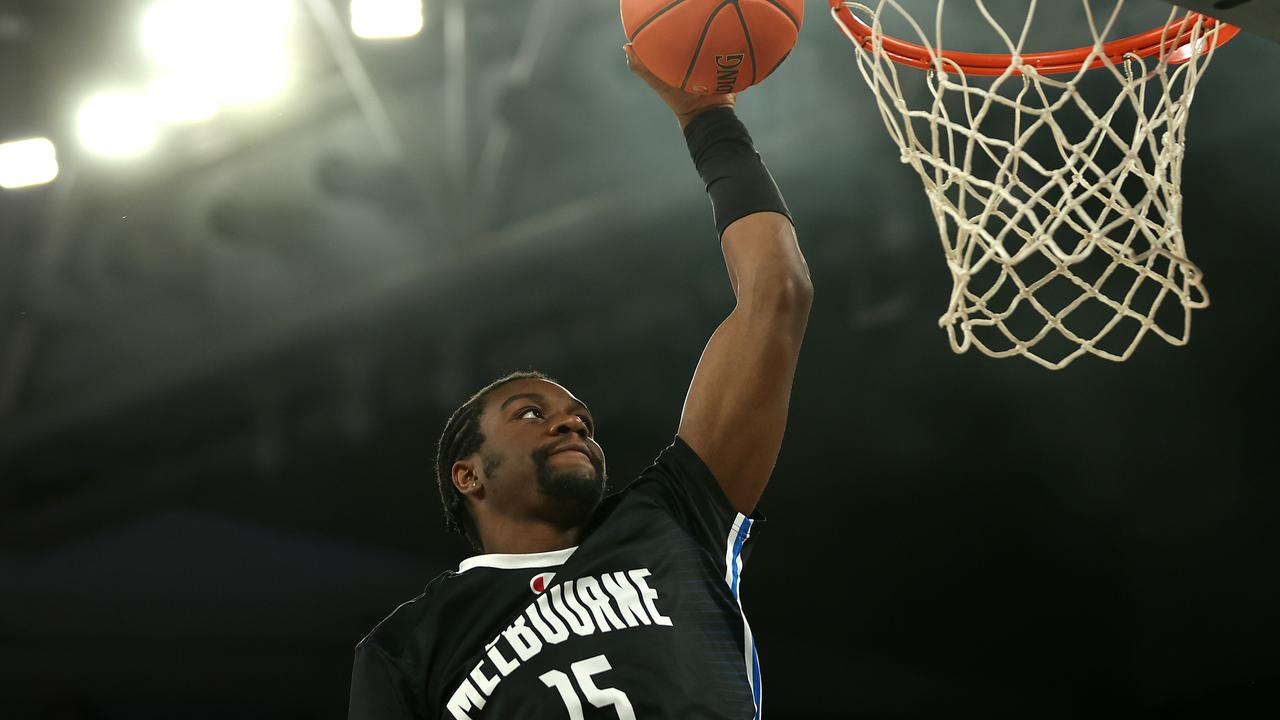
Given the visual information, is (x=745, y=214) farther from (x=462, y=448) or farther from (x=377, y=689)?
(x=377, y=689)

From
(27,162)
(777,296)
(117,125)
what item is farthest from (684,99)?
(27,162)

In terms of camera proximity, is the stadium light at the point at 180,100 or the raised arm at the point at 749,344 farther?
the stadium light at the point at 180,100

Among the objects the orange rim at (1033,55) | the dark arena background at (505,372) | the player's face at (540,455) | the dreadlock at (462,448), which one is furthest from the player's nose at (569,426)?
the dark arena background at (505,372)

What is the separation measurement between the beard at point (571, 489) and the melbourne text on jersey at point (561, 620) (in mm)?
160

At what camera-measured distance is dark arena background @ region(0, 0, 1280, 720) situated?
416 centimetres

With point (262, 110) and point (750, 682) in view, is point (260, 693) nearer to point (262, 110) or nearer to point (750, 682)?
point (262, 110)

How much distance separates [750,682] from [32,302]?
389cm

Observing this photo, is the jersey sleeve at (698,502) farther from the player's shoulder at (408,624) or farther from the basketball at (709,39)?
the basketball at (709,39)

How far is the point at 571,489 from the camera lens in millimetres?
1677

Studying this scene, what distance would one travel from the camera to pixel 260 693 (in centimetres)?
485

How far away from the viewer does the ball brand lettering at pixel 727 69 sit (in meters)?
1.70

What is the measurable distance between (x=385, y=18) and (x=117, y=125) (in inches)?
44.3

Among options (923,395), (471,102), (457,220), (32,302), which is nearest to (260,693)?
(32,302)

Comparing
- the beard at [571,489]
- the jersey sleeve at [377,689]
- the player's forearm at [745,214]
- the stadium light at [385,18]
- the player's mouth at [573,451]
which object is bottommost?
the jersey sleeve at [377,689]
